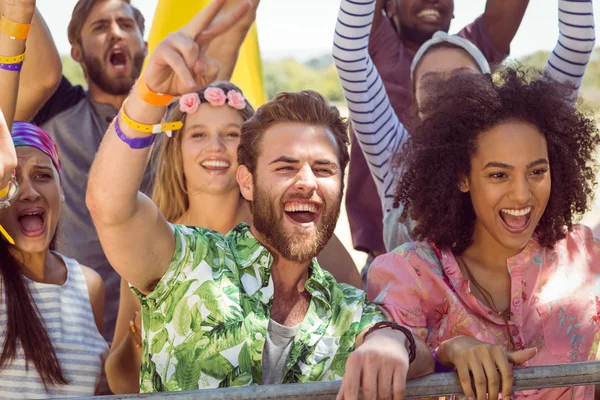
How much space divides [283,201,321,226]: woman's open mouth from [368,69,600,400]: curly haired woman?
1.01 ft

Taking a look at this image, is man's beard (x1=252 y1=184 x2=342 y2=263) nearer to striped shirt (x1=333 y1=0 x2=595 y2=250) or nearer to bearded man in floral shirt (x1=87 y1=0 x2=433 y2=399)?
bearded man in floral shirt (x1=87 y1=0 x2=433 y2=399)

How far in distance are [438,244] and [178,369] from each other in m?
0.94

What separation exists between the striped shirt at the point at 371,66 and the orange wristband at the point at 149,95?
1.52 meters

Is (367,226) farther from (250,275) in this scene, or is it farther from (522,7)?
(250,275)

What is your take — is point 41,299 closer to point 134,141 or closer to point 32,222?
point 32,222

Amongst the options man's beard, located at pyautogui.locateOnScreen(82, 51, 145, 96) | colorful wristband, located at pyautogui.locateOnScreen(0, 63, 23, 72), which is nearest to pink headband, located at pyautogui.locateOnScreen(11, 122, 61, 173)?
colorful wristband, located at pyautogui.locateOnScreen(0, 63, 23, 72)

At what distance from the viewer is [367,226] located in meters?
4.16

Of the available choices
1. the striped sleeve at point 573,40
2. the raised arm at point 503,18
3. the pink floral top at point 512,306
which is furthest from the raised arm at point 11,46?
the raised arm at point 503,18

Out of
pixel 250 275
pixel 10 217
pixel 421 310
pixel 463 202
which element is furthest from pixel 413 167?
pixel 10 217

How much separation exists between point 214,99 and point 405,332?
5.07ft

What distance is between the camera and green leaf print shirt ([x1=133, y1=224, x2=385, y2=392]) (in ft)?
7.20

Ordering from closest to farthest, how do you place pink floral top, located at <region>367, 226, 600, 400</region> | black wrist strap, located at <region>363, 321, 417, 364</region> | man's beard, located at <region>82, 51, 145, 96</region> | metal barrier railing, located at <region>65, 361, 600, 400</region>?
metal barrier railing, located at <region>65, 361, 600, 400</region>
black wrist strap, located at <region>363, 321, 417, 364</region>
pink floral top, located at <region>367, 226, 600, 400</region>
man's beard, located at <region>82, 51, 145, 96</region>

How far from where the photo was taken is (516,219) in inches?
104

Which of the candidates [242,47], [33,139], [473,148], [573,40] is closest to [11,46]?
[33,139]
